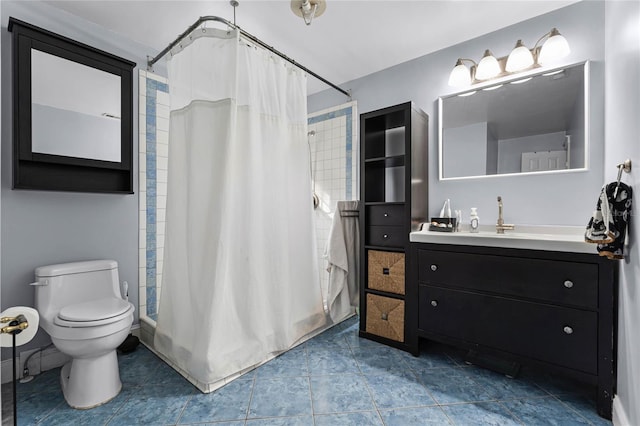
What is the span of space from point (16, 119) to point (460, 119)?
2.88 m

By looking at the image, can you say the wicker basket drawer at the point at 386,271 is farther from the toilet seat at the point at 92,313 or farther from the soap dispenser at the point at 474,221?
the toilet seat at the point at 92,313

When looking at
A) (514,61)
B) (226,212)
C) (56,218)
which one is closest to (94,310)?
(56,218)

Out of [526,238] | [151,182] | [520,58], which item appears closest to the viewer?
[526,238]

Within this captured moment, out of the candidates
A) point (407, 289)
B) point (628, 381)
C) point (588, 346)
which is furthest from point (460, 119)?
point (628, 381)

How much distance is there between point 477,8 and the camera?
2.09m

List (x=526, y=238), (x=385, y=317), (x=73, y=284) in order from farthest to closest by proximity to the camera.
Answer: (x=385, y=317)
(x=73, y=284)
(x=526, y=238)

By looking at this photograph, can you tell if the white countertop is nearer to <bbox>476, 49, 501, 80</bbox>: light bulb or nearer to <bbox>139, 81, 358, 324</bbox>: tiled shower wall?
<bbox>476, 49, 501, 80</bbox>: light bulb

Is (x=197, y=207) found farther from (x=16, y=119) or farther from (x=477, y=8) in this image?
(x=477, y=8)

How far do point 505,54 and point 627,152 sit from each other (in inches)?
46.7

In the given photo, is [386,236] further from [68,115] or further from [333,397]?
[68,115]

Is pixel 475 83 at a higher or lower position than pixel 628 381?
higher

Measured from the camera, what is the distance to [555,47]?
2025mm

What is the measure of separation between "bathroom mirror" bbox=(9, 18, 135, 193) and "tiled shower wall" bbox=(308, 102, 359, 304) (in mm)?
1672

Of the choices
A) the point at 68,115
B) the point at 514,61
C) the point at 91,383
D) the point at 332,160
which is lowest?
the point at 91,383
